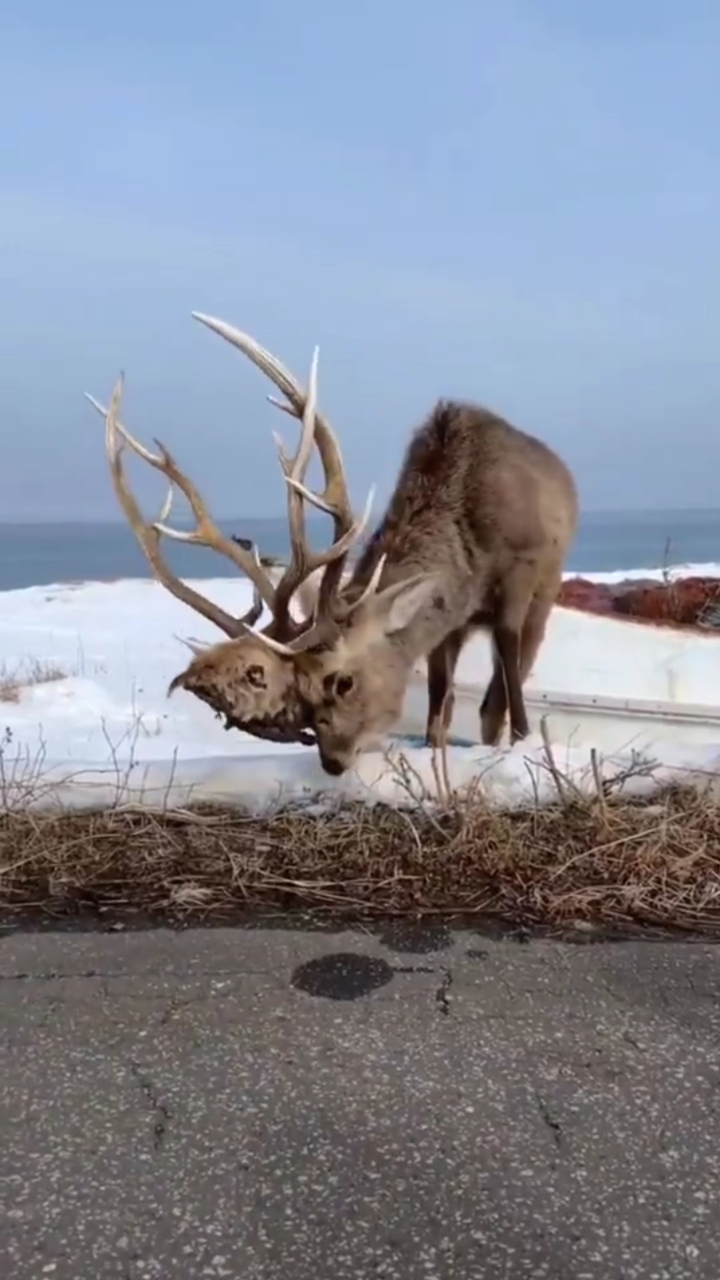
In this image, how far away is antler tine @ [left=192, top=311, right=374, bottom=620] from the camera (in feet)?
13.5

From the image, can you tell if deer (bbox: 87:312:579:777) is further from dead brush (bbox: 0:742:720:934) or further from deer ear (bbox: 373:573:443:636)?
dead brush (bbox: 0:742:720:934)

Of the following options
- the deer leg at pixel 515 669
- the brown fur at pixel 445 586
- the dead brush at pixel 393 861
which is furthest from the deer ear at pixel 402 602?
the dead brush at pixel 393 861

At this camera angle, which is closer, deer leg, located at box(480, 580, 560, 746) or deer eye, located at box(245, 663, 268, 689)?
deer eye, located at box(245, 663, 268, 689)

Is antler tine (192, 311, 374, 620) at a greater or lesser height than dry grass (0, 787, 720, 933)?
greater

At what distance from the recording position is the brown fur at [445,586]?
444 cm

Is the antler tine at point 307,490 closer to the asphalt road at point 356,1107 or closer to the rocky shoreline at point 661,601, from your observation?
the asphalt road at point 356,1107

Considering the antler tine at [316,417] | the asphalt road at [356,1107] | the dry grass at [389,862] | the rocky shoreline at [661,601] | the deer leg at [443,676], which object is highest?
the antler tine at [316,417]

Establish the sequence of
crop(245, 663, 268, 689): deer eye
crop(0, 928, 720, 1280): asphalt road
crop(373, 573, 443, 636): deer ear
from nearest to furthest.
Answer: crop(0, 928, 720, 1280): asphalt road
crop(245, 663, 268, 689): deer eye
crop(373, 573, 443, 636): deer ear

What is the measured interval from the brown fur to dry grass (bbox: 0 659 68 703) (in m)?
2.34

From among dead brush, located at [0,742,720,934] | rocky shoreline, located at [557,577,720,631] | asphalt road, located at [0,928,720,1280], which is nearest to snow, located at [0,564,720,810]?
dead brush, located at [0,742,720,934]

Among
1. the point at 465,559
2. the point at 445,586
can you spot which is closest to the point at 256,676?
the point at 445,586

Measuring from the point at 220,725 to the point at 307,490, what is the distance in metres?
2.21

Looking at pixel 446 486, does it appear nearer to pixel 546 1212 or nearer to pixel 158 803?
pixel 158 803

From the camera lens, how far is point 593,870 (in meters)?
3.32
